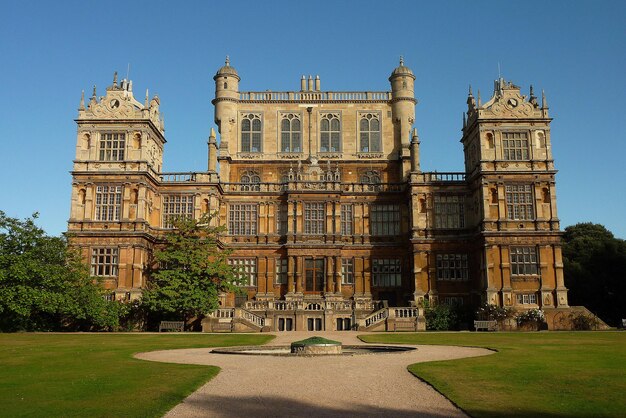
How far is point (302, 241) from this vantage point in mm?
52781

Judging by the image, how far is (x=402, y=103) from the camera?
59375mm

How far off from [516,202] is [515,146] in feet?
15.9

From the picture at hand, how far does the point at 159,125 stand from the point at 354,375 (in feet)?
139

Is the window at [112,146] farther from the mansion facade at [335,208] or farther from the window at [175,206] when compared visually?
the window at [175,206]

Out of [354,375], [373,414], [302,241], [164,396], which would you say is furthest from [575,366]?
[302,241]

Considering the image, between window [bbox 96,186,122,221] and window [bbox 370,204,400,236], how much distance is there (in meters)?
21.8

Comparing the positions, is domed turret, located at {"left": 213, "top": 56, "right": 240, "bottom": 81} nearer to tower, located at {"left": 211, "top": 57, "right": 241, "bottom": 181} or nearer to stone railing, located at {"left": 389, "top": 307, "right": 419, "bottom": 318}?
tower, located at {"left": 211, "top": 57, "right": 241, "bottom": 181}

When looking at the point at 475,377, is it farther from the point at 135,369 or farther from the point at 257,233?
the point at 257,233

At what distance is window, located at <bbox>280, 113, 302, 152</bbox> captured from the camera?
59.7 m

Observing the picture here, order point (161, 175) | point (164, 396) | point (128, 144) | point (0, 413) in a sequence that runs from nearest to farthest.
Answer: point (0, 413) → point (164, 396) → point (128, 144) → point (161, 175)

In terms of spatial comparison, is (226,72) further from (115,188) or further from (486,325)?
(486,325)

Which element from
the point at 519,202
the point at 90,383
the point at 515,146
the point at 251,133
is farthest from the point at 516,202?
the point at 90,383

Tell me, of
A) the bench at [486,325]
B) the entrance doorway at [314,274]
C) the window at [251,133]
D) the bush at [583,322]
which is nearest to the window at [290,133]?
the window at [251,133]

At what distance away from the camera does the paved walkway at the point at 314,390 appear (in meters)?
12.5
